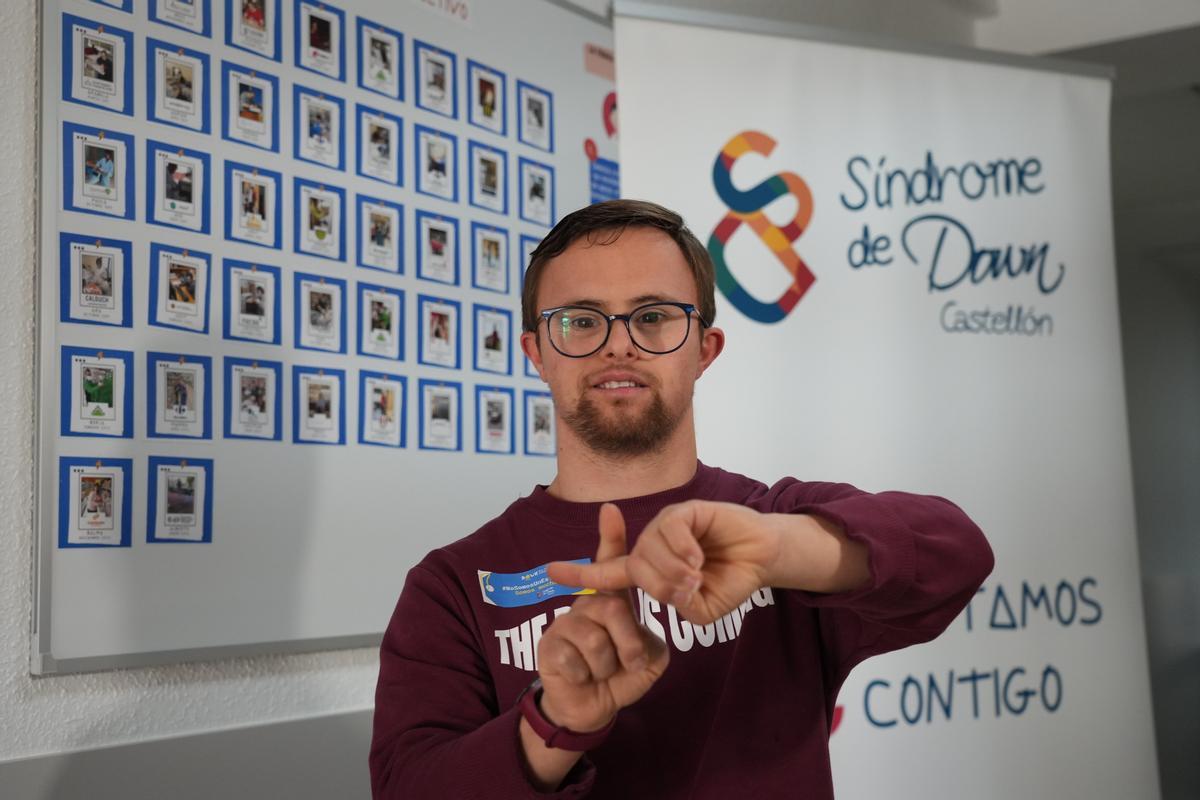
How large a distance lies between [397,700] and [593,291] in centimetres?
46

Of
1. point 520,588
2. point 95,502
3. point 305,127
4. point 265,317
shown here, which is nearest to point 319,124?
point 305,127

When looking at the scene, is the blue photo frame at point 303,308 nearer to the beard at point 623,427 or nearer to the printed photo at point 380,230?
the printed photo at point 380,230

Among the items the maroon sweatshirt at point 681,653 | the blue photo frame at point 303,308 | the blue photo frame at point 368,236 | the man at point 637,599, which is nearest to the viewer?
the man at point 637,599

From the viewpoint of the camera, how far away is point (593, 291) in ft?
3.92

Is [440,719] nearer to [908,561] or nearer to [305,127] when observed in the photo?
[908,561]

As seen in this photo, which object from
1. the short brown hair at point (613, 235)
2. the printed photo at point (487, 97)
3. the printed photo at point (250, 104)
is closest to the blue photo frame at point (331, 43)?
the printed photo at point (250, 104)

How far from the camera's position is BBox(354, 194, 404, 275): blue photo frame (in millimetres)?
1904

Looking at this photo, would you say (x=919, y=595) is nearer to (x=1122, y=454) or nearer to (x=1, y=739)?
(x=1, y=739)

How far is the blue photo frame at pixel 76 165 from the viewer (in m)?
1.51

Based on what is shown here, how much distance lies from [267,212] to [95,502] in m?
0.52

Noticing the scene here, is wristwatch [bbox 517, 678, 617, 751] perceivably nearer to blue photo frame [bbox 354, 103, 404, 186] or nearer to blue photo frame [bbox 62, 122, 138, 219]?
blue photo frame [bbox 62, 122, 138, 219]

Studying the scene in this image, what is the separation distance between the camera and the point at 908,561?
0.93m

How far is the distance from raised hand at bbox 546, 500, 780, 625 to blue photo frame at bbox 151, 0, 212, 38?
4.01ft

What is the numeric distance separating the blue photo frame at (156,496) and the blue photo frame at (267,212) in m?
0.34
